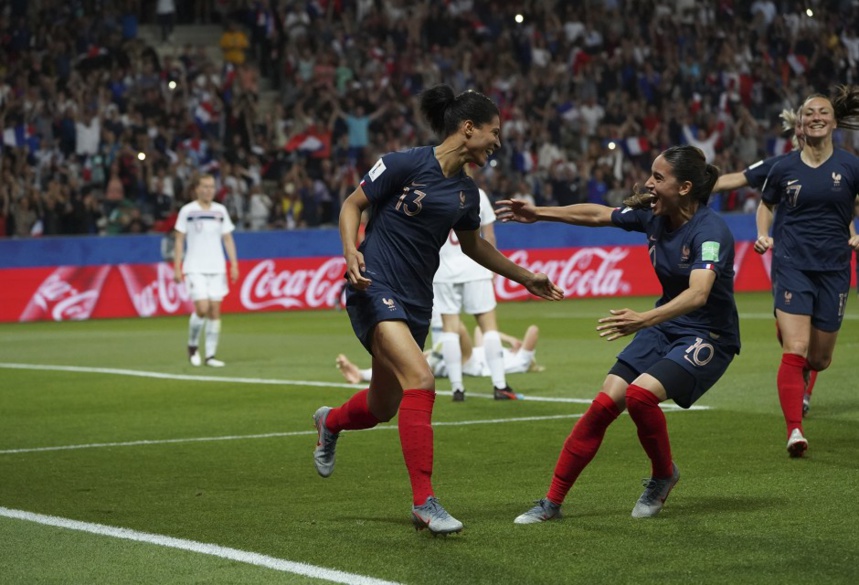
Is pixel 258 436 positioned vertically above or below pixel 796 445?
below

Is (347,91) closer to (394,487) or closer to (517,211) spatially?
(394,487)

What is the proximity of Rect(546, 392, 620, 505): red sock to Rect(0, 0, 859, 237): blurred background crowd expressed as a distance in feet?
69.9

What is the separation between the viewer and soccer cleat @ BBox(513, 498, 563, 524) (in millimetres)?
6883

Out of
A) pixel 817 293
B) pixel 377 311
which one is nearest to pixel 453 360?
pixel 817 293

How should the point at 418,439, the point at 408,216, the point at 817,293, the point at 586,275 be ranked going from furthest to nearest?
the point at 586,275
the point at 817,293
the point at 408,216
the point at 418,439

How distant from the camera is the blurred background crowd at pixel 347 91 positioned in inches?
1097

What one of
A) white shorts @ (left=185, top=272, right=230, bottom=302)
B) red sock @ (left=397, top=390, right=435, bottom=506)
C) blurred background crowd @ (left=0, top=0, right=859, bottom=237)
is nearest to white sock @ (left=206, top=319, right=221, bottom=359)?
white shorts @ (left=185, top=272, right=230, bottom=302)

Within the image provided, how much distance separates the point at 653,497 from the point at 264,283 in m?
21.4

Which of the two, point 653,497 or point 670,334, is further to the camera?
point 670,334

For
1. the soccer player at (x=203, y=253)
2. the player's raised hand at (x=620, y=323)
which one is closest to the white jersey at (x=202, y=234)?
the soccer player at (x=203, y=253)

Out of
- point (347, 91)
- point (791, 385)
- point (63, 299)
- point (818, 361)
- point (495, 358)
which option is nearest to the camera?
point (791, 385)

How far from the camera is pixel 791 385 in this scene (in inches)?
372

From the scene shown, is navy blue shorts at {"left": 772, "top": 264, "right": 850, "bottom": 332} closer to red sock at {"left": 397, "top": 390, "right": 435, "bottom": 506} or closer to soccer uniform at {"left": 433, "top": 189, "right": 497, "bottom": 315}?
red sock at {"left": 397, "top": 390, "right": 435, "bottom": 506}

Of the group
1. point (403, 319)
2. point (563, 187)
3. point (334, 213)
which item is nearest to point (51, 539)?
point (403, 319)
